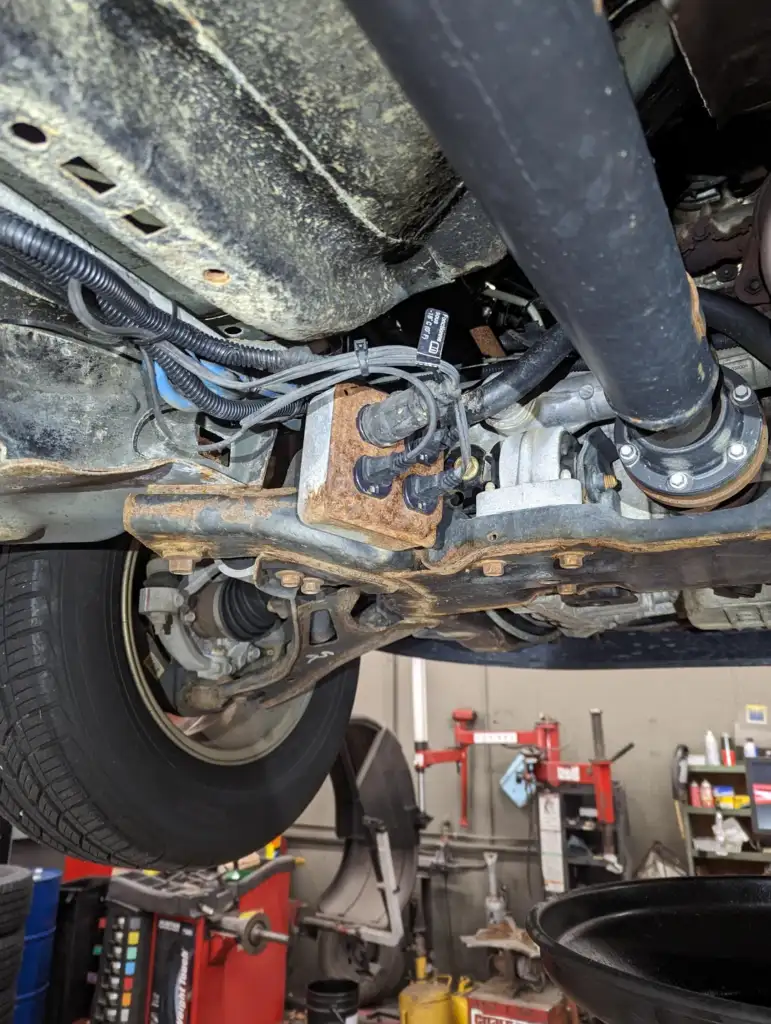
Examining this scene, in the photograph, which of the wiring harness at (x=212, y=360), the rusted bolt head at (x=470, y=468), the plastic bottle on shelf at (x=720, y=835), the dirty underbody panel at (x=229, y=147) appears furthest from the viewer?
the plastic bottle on shelf at (x=720, y=835)

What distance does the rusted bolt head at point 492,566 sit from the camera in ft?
3.16

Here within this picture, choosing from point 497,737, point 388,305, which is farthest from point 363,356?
point 497,737

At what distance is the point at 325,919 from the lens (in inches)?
142

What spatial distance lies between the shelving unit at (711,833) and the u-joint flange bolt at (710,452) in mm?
3413

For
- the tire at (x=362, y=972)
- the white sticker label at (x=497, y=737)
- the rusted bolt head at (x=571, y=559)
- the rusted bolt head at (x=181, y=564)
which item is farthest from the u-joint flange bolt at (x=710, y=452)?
the tire at (x=362, y=972)

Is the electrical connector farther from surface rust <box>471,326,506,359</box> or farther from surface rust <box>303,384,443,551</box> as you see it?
surface rust <box>471,326,506,359</box>

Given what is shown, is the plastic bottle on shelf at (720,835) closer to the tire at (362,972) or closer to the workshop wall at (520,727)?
the workshop wall at (520,727)

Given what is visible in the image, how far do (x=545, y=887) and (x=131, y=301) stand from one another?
3.99 m

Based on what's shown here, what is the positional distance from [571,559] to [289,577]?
0.39 meters

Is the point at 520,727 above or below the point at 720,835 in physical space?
above

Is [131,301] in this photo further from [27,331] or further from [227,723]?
[227,723]

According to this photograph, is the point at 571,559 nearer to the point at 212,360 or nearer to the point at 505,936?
the point at 212,360

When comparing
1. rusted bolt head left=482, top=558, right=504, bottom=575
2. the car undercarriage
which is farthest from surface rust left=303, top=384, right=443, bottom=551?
rusted bolt head left=482, top=558, right=504, bottom=575

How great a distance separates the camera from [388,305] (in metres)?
0.77
